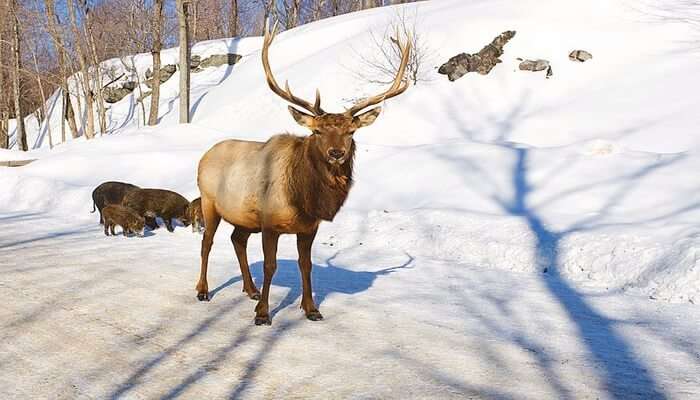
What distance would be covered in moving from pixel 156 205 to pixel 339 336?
307 inches

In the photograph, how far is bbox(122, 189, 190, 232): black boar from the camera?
11.9m

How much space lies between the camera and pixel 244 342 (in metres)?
5.01

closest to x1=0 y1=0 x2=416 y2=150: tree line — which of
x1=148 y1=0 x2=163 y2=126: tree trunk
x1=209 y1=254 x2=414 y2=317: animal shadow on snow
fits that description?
x1=148 y1=0 x2=163 y2=126: tree trunk

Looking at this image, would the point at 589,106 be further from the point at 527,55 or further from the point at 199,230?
the point at 199,230

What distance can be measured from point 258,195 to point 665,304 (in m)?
4.37

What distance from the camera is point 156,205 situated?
39.2ft

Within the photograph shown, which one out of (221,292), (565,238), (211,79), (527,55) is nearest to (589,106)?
(527,55)

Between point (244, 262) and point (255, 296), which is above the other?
point (244, 262)

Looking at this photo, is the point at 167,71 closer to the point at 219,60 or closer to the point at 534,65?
the point at 219,60

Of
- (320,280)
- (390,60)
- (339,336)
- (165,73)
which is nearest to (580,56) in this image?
(390,60)

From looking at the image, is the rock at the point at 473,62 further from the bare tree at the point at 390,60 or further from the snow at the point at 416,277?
the snow at the point at 416,277

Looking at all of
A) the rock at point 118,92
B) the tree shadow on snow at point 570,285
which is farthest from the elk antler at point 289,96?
the rock at point 118,92

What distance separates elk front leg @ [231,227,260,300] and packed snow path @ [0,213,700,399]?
0.13 metres

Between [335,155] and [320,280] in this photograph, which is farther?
[320,280]
